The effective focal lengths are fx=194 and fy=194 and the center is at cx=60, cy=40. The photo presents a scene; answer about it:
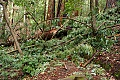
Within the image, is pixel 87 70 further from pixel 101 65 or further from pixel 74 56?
pixel 74 56

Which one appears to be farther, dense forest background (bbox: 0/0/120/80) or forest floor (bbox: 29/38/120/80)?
dense forest background (bbox: 0/0/120/80)

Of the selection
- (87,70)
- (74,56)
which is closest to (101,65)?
(87,70)

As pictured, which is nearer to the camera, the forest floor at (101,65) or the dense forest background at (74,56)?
the forest floor at (101,65)

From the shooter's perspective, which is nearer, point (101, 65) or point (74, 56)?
point (101, 65)

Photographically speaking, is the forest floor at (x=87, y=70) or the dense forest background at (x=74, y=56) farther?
the dense forest background at (x=74, y=56)

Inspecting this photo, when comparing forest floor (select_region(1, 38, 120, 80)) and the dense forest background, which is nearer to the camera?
forest floor (select_region(1, 38, 120, 80))

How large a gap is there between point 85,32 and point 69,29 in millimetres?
1812

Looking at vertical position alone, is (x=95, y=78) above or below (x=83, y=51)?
below

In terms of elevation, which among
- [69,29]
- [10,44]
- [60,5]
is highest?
[60,5]

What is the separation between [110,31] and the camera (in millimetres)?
7875

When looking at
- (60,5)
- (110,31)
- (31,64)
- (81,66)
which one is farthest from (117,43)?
(60,5)

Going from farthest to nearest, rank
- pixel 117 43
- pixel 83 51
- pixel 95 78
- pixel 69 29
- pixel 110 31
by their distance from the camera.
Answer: pixel 69 29
pixel 110 31
pixel 117 43
pixel 83 51
pixel 95 78

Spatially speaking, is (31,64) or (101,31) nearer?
(31,64)

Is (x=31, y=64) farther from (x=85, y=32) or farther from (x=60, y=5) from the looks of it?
(x=60, y=5)
